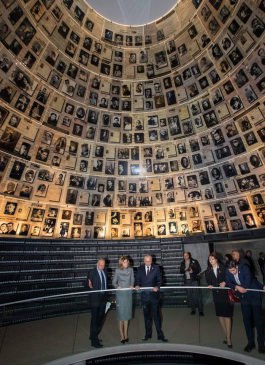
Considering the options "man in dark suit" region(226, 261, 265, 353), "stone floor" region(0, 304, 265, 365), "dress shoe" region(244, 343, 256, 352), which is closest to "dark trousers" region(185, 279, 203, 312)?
"stone floor" region(0, 304, 265, 365)

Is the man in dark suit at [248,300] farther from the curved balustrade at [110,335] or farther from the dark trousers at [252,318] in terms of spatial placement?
the curved balustrade at [110,335]

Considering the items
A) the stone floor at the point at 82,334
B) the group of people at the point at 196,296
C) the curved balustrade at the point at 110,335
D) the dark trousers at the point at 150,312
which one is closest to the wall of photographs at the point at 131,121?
the curved balustrade at the point at 110,335

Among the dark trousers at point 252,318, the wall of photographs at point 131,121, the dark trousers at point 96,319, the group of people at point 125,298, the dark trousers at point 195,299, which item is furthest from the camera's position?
the wall of photographs at point 131,121

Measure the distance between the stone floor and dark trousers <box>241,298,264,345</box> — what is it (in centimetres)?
18

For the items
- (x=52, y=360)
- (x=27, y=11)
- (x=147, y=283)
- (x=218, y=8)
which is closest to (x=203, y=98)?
(x=218, y=8)

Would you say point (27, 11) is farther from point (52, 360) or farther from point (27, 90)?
point (52, 360)

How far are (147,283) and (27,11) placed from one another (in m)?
10.7

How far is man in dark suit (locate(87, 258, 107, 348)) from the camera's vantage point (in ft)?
20.5

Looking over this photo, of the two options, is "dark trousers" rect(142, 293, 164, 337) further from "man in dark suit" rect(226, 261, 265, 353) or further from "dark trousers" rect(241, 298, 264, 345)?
"dark trousers" rect(241, 298, 264, 345)

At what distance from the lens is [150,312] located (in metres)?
6.71

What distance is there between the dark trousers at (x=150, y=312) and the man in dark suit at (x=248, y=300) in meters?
1.94

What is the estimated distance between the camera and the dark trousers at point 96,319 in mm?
6238

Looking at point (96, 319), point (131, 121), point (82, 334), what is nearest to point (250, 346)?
point (96, 319)

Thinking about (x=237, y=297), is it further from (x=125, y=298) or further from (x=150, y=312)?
(x=125, y=298)
